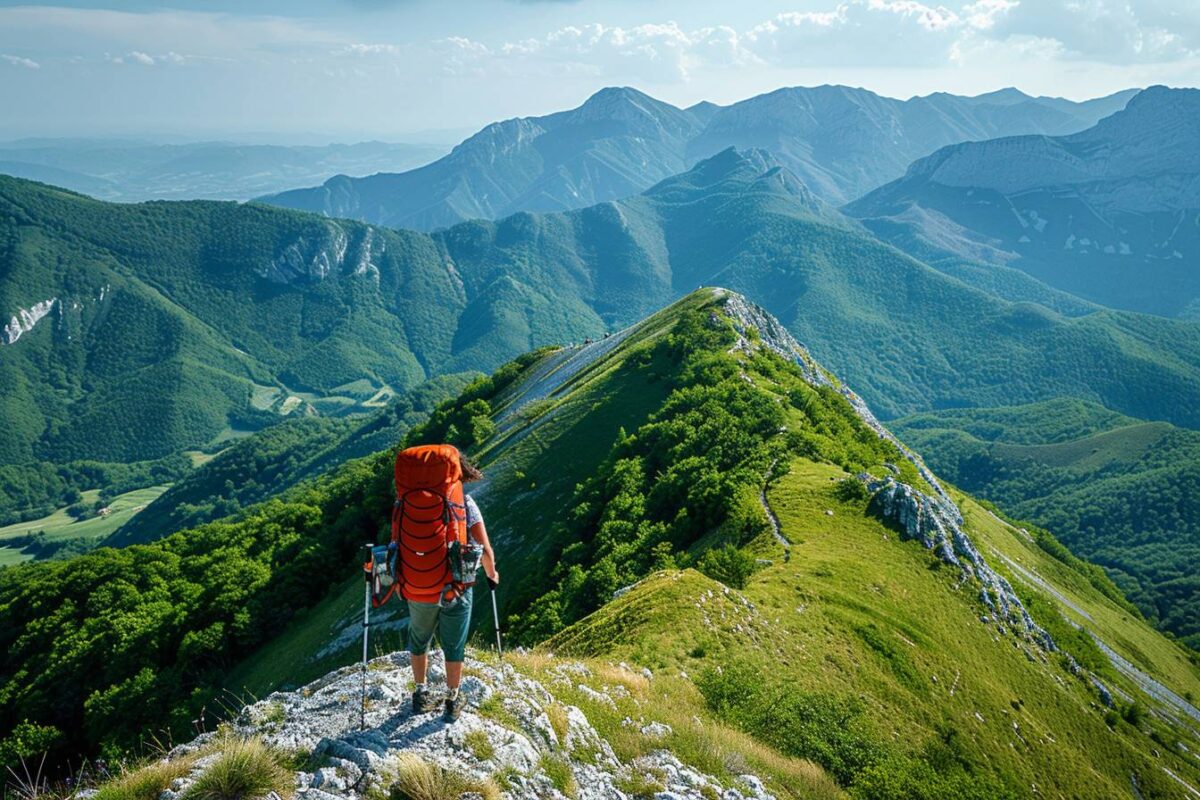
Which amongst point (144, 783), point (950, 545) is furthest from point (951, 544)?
point (144, 783)

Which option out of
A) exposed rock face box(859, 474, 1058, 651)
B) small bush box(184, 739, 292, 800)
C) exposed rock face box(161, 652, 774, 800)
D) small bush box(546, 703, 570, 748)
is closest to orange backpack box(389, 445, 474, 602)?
exposed rock face box(161, 652, 774, 800)

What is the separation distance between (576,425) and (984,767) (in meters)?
48.9

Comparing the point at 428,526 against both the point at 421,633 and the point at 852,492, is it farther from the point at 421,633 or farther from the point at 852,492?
the point at 852,492

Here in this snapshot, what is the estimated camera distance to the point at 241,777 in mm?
9109

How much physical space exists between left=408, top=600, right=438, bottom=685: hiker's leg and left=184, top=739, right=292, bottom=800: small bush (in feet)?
9.54

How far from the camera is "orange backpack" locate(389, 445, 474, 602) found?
37.0ft

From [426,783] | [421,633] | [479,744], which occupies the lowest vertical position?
[479,744]

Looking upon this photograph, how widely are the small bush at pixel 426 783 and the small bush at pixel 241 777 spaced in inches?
58.9

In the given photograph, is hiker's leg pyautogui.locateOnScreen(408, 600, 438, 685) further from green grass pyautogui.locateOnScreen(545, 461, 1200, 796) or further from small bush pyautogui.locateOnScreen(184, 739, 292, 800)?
green grass pyautogui.locateOnScreen(545, 461, 1200, 796)

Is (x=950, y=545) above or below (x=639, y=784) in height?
below

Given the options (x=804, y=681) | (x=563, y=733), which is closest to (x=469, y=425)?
(x=804, y=681)

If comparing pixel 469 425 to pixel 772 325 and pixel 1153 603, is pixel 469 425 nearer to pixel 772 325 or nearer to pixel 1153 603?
pixel 772 325

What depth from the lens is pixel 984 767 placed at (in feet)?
74.3

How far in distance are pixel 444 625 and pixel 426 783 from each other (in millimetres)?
2824
